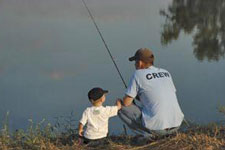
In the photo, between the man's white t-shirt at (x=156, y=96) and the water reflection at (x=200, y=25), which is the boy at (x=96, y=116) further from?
the water reflection at (x=200, y=25)

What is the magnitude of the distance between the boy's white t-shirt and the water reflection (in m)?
5.70

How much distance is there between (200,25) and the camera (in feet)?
43.7

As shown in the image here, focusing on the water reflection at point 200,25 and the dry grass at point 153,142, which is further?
the water reflection at point 200,25

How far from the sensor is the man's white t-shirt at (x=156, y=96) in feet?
12.0

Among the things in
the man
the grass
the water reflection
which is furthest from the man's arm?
the water reflection

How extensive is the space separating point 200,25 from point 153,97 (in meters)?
10.0

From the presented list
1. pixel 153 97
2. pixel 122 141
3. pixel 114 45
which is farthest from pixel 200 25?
pixel 153 97

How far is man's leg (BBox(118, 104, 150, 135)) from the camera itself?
3.85 meters

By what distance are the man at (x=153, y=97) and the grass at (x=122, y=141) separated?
111 mm

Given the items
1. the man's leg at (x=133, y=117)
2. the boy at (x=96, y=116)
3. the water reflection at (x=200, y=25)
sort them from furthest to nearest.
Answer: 1. the water reflection at (x=200, y=25)
2. the man's leg at (x=133, y=117)
3. the boy at (x=96, y=116)

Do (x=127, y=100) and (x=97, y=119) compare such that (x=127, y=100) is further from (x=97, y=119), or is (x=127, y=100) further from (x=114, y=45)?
(x=114, y=45)

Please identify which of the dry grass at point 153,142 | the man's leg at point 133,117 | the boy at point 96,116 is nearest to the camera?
the dry grass at point 153,142

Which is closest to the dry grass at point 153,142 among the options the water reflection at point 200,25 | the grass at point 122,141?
the grass at point 122,141

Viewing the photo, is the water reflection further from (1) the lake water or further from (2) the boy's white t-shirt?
(2) the boy's white t-shirt
